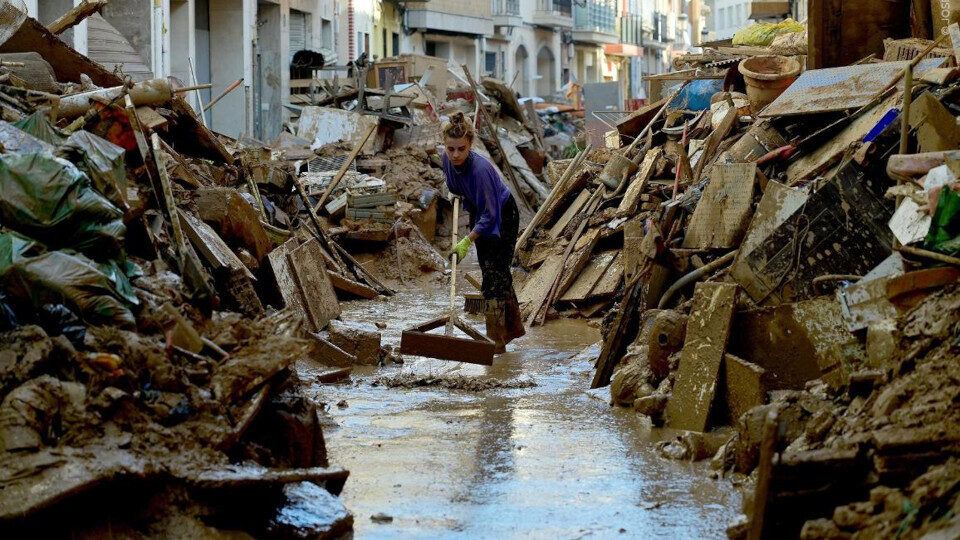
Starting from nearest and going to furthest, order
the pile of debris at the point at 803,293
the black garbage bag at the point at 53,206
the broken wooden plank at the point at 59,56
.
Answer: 1. the pile of debris at the point at 803,293
2. the black garbage bag at the point at 53,206
3. the broken wooden plank at the point at 59,56

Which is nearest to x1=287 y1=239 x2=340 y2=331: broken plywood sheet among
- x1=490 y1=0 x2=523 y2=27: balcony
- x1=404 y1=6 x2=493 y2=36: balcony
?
x1=404 y1=6 x2=493 y2=36: balcony

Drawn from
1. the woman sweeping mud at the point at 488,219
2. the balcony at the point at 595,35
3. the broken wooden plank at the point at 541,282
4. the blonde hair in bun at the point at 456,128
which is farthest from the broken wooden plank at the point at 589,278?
the balcony at the point at 595,35

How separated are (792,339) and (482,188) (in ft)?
9.83

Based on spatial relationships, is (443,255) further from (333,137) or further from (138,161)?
(138,161)

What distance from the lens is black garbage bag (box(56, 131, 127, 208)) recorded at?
6.55 m

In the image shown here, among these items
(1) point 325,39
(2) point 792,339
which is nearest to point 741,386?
(2) point 792,339

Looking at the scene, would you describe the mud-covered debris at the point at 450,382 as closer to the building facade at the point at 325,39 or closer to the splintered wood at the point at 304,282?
the splintered wood at the point at 304,282

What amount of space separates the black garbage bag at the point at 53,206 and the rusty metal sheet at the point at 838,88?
562 cm

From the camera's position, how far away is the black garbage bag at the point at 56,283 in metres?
5.13

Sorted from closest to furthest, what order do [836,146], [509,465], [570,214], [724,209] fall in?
1. [509,465]
2. [724,209]
3. [836,146]
4. [570,214]

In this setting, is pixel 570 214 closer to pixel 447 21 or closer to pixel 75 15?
pixel 75 15

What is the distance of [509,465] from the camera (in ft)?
19.3

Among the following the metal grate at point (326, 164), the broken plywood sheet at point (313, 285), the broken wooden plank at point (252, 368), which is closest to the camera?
the broken wooden plank at point (252, 368)

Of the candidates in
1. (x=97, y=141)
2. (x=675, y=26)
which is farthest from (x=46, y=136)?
(x=675, y=26)
